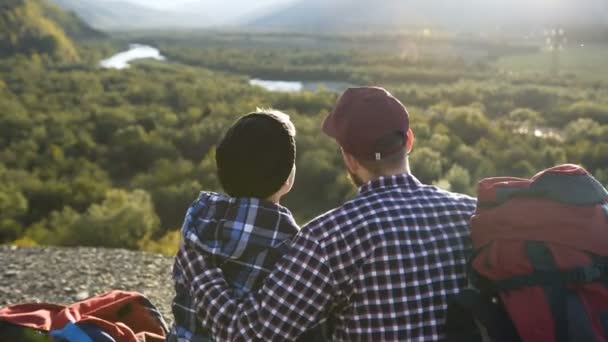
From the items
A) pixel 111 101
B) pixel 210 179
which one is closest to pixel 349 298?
pixel 210 179

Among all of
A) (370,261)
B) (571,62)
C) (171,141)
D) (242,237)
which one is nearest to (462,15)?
(571,62)

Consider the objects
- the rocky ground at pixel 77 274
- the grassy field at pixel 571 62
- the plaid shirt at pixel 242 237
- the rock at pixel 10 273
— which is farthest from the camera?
the grassy field at pixel 571 62

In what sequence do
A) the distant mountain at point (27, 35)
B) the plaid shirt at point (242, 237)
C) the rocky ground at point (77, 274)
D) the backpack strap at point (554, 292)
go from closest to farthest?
the backpack strap at point (554, 292), the plaid shirt at point (242, 237), the rocky ground at point (77, 274), the distant mountain at point (27, 35)

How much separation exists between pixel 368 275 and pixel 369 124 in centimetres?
45

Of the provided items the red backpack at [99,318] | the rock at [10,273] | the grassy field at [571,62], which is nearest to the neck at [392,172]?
the red backpack at [99,318]

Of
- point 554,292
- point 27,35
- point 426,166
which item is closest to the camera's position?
point 554,292

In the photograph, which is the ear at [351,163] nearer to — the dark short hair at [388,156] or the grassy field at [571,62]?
the dark short hair at [388,156]

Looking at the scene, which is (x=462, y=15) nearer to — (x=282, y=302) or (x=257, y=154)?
(x=257, y=154)

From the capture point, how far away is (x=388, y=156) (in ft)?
6.63

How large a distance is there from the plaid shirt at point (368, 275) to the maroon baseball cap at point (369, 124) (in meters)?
0.10

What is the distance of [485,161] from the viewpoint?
1655 cm

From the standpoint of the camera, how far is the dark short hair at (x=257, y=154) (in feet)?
6.87

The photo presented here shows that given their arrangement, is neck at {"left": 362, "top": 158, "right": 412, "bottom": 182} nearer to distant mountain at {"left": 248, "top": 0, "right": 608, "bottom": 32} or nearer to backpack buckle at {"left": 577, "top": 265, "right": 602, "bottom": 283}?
backpack buckle at {"left": 577, "top": 265, "right": 602, "bottom": 283}

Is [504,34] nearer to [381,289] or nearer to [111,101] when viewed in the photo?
[111,101]
